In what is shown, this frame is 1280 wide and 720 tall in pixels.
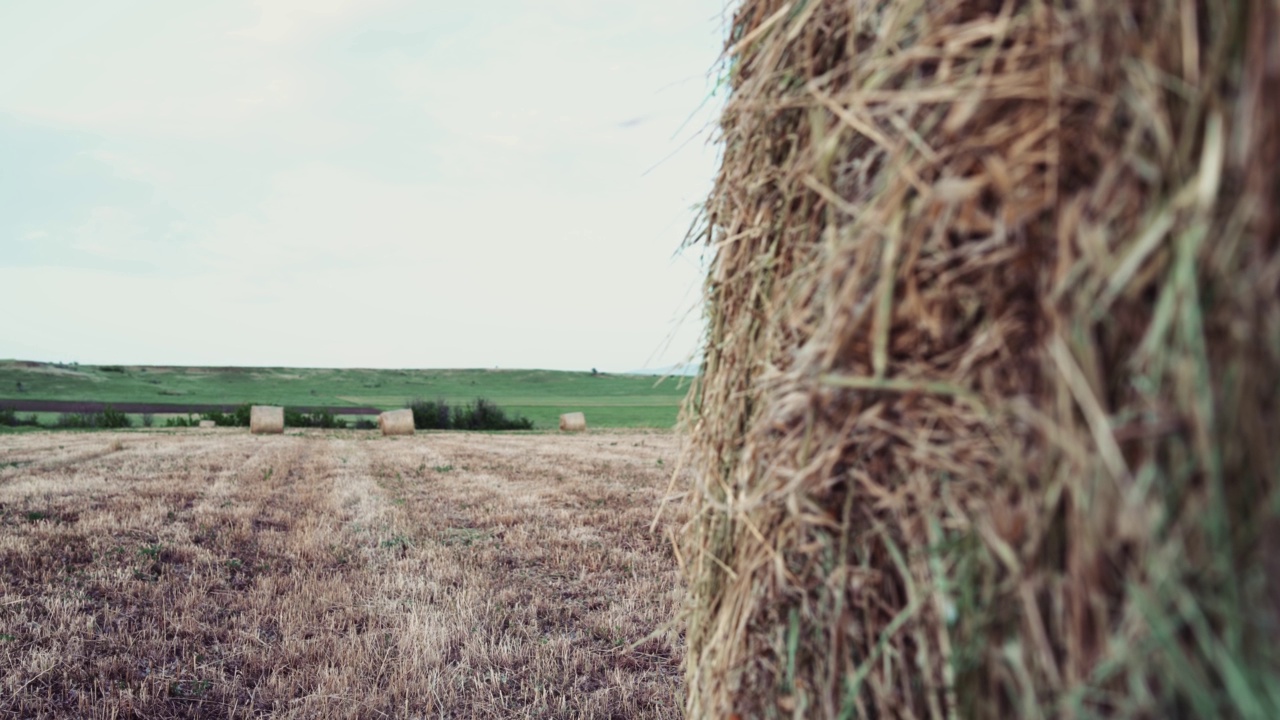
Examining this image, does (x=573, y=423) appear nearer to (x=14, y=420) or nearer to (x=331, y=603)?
(x=14, y=420)

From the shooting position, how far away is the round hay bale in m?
30.9

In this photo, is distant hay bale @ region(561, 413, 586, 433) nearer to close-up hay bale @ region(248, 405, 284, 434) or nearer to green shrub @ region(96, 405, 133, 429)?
close-up hay bale @ region(248, 405, 284, 434)

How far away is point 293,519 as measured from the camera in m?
9.24

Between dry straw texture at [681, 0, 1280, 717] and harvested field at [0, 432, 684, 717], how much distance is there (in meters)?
1.22

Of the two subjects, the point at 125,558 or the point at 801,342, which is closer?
the point at 801,342

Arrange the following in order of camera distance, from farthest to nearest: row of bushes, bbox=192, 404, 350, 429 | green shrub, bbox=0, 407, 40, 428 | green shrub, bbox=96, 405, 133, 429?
row of bushes, bbox=192, 404, 350, 429, green shrub, bbox=96, 405, 133, 429, green shrub, bbox=0, 407, 40, 428

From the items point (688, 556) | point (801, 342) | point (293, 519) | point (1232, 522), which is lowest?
point (293, 519)

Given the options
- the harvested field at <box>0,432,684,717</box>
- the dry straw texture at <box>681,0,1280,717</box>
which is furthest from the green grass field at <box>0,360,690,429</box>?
the dry straw texture at <box>681,0,1280,717</box>

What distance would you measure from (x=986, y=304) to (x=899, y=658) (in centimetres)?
81

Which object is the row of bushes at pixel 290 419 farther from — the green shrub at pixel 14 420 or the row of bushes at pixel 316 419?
the green shrub at pixel 14 420

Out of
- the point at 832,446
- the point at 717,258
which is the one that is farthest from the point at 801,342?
the point at 717,258

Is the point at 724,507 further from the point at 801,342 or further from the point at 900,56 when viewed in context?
the point at 900,56

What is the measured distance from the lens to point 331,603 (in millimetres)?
5820

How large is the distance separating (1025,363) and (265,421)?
3331 cm
